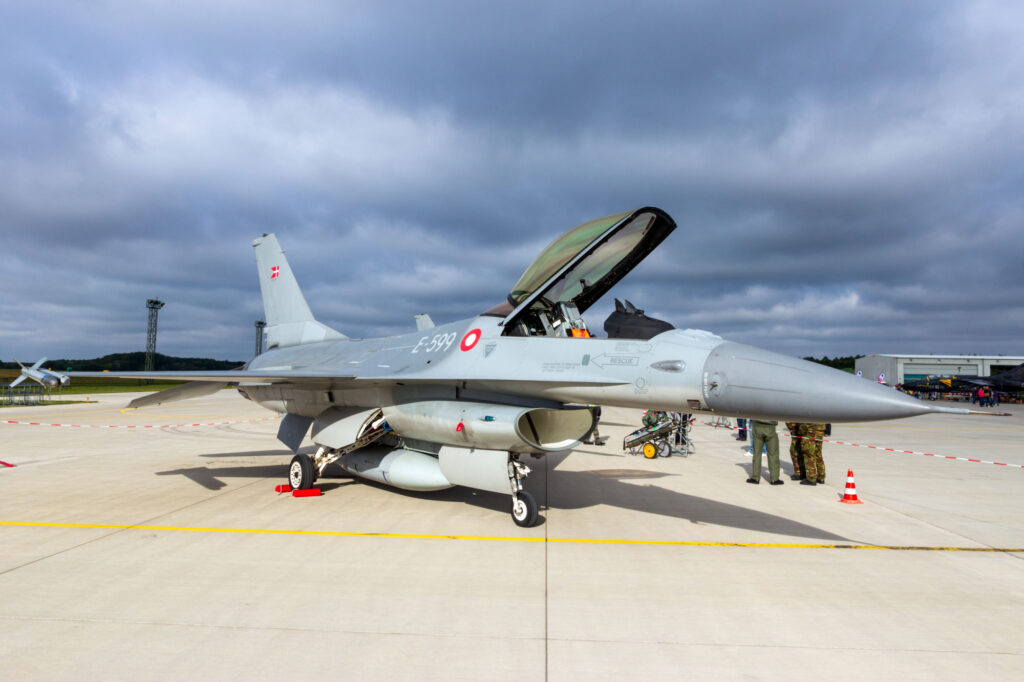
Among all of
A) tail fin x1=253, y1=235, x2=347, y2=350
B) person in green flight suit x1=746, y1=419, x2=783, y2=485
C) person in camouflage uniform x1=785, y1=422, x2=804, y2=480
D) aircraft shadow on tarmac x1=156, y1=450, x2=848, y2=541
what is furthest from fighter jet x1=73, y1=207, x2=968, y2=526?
person in camouflage uniform x1=785, y1=422, x2=804, y2=480

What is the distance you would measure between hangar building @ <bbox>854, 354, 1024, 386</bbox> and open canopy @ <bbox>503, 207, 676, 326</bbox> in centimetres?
6488

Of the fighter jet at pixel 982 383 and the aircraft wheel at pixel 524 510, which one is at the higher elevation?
the fighter jet at pixel 982 383

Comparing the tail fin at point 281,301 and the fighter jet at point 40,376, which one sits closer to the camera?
the tail fin at point 281,301

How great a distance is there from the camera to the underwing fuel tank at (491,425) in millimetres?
5910

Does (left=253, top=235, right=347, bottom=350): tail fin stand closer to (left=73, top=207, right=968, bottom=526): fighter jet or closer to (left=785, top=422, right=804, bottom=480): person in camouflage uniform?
(left=73, top=207, right=968, bottom=526): fighter jet

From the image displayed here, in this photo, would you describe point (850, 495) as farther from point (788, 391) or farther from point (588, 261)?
point (588, 261)

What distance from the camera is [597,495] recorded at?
25.7 ft

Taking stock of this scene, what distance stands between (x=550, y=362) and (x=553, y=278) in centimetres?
93

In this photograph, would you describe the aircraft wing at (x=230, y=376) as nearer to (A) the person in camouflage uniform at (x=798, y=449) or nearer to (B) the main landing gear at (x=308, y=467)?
(B) the main landing gear at (x=308, y=467)

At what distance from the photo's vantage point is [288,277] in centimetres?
1061

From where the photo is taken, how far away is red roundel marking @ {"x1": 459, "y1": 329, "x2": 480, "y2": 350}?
654cm

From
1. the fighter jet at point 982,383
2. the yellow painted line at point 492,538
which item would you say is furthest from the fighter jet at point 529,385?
the fighter jet at point 982,383

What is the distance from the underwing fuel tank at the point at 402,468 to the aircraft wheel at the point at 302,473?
509 mm

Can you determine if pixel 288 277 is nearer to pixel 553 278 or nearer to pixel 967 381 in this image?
pixel 553 278
